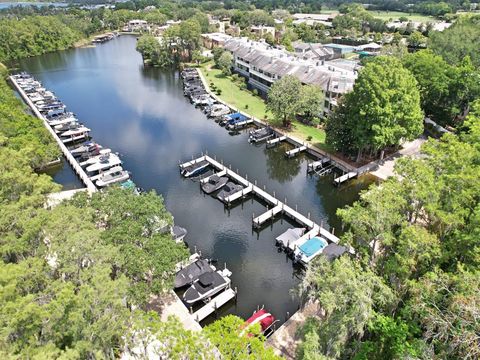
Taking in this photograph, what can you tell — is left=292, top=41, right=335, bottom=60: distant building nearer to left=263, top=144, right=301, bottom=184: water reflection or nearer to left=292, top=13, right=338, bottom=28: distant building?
left=292, top=13, right=338, bottom=28: distant building

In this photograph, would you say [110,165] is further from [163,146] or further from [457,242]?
[457,242]

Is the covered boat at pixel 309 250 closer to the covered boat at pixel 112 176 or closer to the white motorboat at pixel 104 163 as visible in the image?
the covered boat at pixel 112 176

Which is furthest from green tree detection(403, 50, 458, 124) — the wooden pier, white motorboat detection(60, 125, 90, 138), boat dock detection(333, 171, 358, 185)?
white motorboat detection(60, 125, 90, 138)

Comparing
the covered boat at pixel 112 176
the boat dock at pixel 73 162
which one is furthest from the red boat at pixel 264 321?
the boat dock at pixel 73 162

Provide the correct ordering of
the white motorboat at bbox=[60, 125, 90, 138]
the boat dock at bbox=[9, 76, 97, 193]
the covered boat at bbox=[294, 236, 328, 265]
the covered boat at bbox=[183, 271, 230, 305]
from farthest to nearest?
the white motorboat at bbox=[60, 125, 90, 138] → the boat dock at bbox=[9, 76, 97, 193] → the covered boat at bbox=[294, 236, 328, 265] → the covered boat at bbox=[183, 271, 230, 305]

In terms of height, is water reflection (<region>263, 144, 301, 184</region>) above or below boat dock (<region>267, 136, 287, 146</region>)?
below

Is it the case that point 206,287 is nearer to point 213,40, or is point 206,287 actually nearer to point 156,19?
point 213,40
